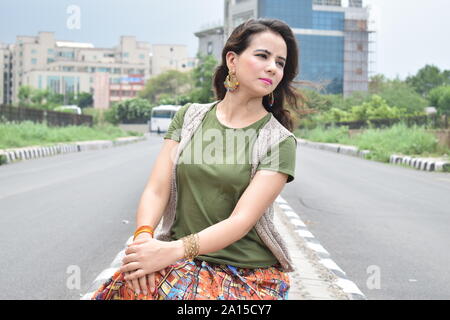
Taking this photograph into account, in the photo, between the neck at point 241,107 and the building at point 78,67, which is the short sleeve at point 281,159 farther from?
the building at point 78,67

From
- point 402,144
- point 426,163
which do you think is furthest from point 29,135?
point 426,163

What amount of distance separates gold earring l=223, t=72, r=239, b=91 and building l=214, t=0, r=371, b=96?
5772 inches

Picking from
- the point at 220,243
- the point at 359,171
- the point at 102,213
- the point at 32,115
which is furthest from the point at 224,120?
the point at 32,115

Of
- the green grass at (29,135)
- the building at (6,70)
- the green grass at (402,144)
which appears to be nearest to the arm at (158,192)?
the green grass at (402,144)

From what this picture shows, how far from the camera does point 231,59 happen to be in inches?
127

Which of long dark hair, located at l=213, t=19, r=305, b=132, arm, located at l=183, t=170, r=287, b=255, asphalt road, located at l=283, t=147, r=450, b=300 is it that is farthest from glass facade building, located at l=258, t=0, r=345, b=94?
arm, located at l=183, t=170, r=287, b=255

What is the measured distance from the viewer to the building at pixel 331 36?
14938 centimetres

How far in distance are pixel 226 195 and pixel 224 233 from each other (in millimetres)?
194

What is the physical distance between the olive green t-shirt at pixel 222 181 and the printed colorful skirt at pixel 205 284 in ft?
0.14

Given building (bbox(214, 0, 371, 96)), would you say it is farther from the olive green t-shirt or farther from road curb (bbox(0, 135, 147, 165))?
the olive green t-shirt

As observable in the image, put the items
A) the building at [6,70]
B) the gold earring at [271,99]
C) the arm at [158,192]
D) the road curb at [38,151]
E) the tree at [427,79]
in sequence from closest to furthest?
the arm at [158,192]
the gold earring at [271,99]
the road curb at [38,151]
the tree at [427,79]
the building at [6,70]

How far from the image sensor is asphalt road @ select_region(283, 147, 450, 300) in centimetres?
654

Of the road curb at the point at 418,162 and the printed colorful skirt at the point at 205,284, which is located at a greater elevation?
the printed colorful skirt at the point at 205,284

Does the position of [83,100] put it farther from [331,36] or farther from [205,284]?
[205,284]
